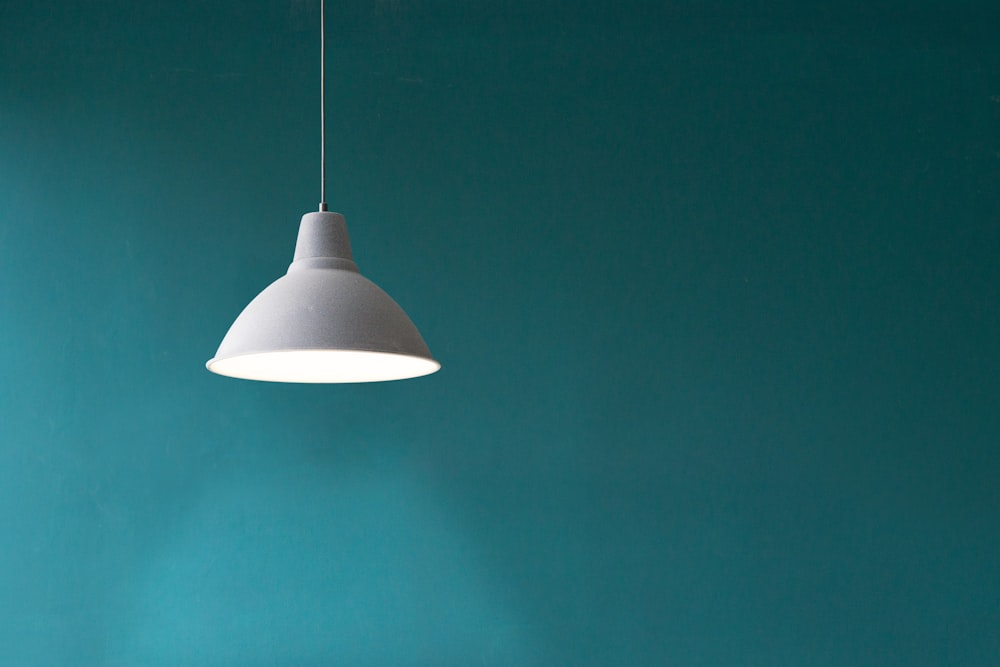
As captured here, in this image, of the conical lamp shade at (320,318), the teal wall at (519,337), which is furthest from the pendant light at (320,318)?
the teal wall at (519,337)

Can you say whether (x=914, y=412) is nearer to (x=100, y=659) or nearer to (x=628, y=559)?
(x=628, y=559)

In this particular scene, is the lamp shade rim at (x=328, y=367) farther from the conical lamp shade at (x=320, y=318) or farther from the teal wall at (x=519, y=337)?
the teal wall at (x=519, y=337)

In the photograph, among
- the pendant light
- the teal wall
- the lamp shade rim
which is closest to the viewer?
the pendant light

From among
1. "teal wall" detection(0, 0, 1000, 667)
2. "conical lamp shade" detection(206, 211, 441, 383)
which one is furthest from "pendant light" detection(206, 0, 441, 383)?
"teal wall" detection(0, 0, 1000, 667)

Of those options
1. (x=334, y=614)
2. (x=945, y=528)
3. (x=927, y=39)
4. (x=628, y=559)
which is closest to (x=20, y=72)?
(x=334, y=614)

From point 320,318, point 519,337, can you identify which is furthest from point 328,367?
point 519,337

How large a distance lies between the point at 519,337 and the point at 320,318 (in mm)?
1171

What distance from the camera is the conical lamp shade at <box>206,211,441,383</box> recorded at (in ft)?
5.02

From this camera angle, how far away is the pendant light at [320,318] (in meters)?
1.53

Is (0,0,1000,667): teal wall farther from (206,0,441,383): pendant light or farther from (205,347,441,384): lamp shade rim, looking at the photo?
(206,0,441,383): pendant light

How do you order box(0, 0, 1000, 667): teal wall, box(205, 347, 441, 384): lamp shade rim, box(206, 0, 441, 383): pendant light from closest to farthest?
box(206, 0, 441, 383): pendant light, box(205, 347, 441, 384): lamp shade rim, box(0, 0, 1000, 667): teal wall

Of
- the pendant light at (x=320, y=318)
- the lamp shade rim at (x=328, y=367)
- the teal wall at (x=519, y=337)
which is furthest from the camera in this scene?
the teal wall at (x=519, y=337)

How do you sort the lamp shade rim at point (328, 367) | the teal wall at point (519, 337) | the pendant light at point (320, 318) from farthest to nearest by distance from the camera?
the teal wall at point (519, 337) → the lamp shade rim at point (328, 367) → the pendant light at point (320, 318)

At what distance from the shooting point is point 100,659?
8.31 feet
